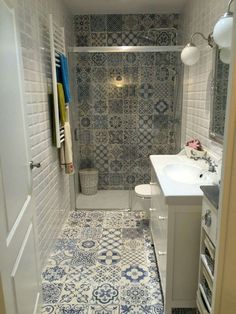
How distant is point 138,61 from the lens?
3574mm

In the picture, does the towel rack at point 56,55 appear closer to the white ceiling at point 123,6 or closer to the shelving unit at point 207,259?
the white ceiling at point 123,6

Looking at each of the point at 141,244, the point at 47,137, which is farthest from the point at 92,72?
the point at 141,244

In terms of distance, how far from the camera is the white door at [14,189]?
1.10 meters

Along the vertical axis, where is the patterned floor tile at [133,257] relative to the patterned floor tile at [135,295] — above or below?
above

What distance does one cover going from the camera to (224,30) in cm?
155

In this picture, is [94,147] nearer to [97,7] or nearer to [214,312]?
[97,7]

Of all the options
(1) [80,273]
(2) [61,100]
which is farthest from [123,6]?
(1) [80,273]

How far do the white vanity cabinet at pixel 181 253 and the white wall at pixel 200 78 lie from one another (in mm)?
789

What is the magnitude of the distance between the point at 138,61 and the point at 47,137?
1926mm

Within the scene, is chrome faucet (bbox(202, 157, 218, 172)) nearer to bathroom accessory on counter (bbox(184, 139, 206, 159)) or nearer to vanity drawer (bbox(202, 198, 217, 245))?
bathroom accessory on counter (bbox(184, 139, 206, 159))

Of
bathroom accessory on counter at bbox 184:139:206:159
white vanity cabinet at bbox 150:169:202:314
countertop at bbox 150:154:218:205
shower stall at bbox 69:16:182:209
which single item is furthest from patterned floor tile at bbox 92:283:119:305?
shower stall at bbox 69:16:182:209

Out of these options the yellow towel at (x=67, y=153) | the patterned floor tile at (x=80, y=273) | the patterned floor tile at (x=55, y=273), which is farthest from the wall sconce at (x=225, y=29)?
the patterned floor tile at (x=55, y=273)

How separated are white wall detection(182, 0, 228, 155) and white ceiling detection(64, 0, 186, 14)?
217mm

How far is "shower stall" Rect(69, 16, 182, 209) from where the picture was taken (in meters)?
3.57
